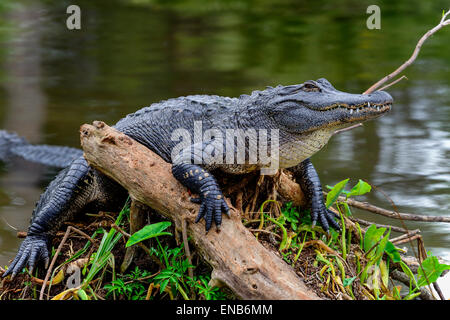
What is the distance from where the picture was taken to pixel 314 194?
3.30m

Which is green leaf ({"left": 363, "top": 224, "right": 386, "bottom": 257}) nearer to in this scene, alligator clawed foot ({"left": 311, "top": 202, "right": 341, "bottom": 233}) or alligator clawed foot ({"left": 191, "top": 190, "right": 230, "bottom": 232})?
alligator clawed foot ({"left": 311, "top": 202, "right": 341, "bottom": 233})

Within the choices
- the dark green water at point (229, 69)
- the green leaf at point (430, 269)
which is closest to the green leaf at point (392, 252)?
the green leaf at point (430, 269)

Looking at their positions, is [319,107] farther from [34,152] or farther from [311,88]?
[34,152]

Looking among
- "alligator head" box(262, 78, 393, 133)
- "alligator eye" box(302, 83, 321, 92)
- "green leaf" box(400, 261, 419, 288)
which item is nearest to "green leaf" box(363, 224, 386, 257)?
"green leaf" box(400, 261, 419, 288)

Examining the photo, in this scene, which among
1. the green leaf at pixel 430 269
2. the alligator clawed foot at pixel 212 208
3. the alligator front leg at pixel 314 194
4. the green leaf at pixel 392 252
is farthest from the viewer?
the alligator front leg at pixel 314 194

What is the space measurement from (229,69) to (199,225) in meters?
8.03

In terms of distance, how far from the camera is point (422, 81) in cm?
956

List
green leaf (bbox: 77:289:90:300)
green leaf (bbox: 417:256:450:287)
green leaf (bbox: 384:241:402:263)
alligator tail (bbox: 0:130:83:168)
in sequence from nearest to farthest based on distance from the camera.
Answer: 1. green leaf (bbox: 77:289:90:300)
2. green leaf (bbox: 417:256:450:287)
3. green leaf (bbox: 384:241:402:263)
4. alligator tail (bbox: 0:130:83:168)

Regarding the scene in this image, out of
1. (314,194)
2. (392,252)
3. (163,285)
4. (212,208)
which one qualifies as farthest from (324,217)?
(163,285)

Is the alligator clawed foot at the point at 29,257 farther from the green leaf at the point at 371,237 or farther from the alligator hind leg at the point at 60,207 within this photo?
the green leaf at the point at 371,237

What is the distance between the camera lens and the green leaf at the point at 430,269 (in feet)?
9.51

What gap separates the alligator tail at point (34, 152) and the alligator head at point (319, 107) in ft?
12.0

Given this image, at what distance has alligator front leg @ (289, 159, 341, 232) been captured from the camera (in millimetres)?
3269

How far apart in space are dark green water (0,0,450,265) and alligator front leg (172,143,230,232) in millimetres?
2306
